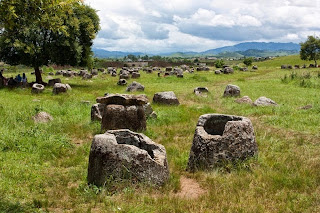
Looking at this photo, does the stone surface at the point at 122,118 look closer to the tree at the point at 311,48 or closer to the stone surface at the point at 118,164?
the stone surface at the point at 118,164

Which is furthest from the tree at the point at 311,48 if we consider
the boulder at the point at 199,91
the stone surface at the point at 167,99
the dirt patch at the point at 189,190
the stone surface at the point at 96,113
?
the dirt patch at the point at 189,190

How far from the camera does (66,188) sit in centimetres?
717

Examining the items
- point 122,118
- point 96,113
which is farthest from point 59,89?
point 122,118

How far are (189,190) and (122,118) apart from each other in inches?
222

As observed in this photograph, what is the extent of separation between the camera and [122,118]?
12.3 meters

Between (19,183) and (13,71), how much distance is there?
174 ft

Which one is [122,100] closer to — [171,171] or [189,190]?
[171,171]

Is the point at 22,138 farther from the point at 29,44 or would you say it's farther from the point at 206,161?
the point at 29,44

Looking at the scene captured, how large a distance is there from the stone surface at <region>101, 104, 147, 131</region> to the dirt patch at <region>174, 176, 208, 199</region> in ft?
15.7

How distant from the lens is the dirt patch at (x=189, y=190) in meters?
6.96

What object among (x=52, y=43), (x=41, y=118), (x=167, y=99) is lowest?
(x=41, y=118)

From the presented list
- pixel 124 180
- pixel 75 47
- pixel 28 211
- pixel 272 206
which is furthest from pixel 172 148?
pixel 75 47

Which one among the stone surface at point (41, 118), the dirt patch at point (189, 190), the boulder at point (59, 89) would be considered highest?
the boulder at point (59, 89)

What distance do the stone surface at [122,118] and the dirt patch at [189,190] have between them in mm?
4784
